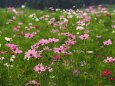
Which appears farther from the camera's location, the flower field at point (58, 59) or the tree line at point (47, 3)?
the tree line at point (47, 3)

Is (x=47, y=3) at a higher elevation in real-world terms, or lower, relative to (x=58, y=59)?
lower

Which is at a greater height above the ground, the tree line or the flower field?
the flower field

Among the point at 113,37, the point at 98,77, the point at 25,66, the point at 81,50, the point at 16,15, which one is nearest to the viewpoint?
the point at 98,77

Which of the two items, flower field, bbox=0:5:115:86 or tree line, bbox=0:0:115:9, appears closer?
flower field, bbox=0:5:115:86

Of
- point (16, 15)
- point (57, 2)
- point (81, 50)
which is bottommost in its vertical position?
point (57, 2)

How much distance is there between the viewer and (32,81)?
671cm

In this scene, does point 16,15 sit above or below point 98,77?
below

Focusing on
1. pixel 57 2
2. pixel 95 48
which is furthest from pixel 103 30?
pixel 57 2

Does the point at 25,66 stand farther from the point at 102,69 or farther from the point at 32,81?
the point at 102,69

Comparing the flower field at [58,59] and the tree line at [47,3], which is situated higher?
the flower field at [58,59]

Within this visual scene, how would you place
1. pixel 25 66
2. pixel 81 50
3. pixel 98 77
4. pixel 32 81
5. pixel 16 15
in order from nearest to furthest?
pixel 32 81
pixel 98 77
pixel 25 66
pixel 81 50
pixel 16 15

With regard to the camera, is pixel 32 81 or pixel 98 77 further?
pixel 98 77

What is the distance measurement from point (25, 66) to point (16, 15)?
635 cm

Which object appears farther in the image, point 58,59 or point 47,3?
point 47,3
